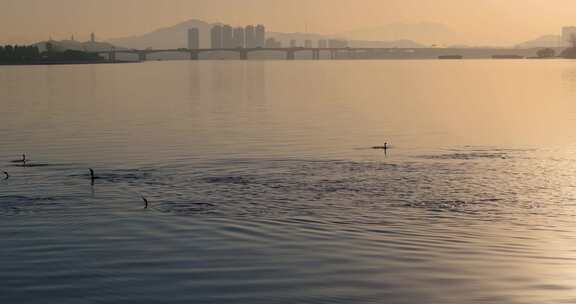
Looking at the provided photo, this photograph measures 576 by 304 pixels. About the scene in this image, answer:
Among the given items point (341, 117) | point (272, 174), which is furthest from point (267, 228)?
point (341, 117)

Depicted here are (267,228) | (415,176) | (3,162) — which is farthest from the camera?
(3,162)

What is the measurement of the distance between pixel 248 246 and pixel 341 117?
48.7 m

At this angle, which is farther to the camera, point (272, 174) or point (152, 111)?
point (152, 111)

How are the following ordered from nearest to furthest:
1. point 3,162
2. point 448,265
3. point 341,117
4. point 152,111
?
point 448,265, point 3,162, point 341,117, point 152,111

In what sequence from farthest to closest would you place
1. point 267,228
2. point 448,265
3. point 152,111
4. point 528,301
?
point 152,111
point 267,228
point 448,265
point 528,301

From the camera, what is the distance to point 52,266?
1891 centimetres

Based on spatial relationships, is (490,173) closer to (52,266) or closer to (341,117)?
(52,266)

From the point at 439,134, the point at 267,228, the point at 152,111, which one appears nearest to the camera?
the point at 267,228

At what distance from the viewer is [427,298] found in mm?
16438

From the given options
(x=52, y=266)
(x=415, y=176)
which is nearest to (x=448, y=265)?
(x=52, y=266)

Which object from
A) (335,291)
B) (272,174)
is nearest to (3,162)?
(272,174)

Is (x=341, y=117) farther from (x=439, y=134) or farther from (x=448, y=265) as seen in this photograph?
(x=448, y=265)

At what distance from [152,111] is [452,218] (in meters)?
57.1

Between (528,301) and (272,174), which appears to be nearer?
(528,301)
